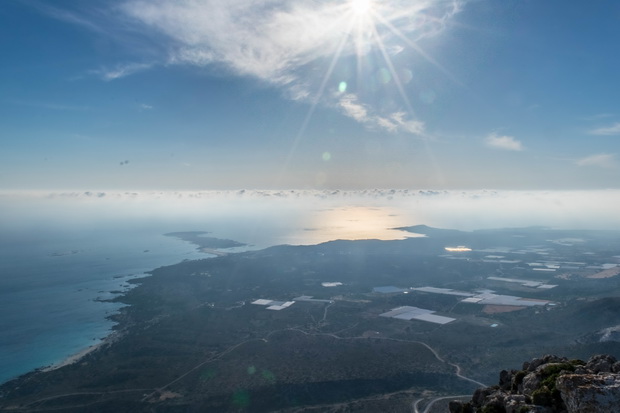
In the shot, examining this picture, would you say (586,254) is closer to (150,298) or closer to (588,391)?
(150,298)

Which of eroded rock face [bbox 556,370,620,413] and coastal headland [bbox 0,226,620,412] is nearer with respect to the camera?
eroded rock face [bbox 556,370,620,413]

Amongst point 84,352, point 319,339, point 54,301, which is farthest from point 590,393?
point 54,301

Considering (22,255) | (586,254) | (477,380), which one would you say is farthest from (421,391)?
(22,255)


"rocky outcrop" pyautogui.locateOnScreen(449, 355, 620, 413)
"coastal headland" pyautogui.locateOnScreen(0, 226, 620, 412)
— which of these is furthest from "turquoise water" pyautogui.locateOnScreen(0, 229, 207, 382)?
"rocky outcrop" pyautogui.locateOnScreen(449, 355, 620, 413)

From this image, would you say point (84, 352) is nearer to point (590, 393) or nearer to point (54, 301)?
point (54, 301)

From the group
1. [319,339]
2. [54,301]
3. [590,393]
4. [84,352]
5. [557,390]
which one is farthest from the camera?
[54,301]

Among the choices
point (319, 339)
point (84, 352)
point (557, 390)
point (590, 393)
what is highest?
point (590, 393)

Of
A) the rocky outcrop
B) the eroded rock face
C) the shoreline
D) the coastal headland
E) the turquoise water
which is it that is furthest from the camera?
the turquoise water

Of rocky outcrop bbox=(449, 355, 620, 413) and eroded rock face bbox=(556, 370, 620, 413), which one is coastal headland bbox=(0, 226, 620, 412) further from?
eroded rock face bbox=(556, 370, 620, 413)
